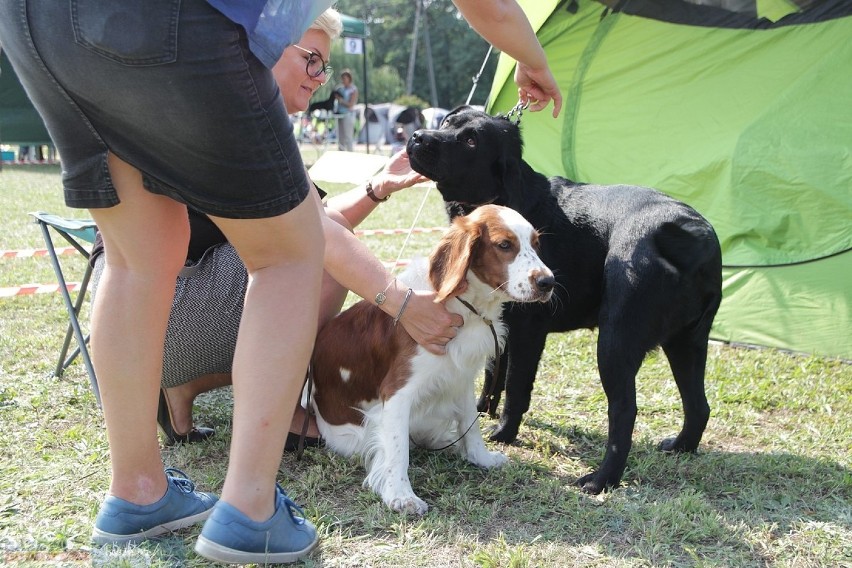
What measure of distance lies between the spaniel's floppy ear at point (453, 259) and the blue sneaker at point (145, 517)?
2.83 ft

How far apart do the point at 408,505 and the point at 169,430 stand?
0.92m

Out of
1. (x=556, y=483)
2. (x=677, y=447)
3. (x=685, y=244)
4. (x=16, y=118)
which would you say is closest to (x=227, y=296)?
(x=556, y=483)

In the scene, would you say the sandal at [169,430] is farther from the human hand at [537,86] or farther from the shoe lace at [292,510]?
the human hand at [537,86]

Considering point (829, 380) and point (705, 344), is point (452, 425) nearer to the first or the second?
point (705, 344)

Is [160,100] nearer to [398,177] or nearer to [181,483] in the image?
[181,483]

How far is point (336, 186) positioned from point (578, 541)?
10.2 metres

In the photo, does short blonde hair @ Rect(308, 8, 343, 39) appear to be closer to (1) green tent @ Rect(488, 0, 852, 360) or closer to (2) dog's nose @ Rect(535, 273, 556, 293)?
(2) dog's nose @ Rect(535, 273, 556, 293)

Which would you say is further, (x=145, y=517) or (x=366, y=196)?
(x=366, y=196)

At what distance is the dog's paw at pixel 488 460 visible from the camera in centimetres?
255

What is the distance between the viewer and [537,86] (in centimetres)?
287

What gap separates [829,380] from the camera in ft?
11.1

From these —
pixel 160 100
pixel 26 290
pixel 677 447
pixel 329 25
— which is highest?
pixel 160 100

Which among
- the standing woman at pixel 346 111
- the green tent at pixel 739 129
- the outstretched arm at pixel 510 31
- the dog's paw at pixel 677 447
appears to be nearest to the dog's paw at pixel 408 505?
the dog's paw at pixel 677 447

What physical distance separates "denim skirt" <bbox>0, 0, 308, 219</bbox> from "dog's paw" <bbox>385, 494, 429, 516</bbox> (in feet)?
3.24
